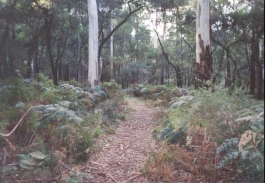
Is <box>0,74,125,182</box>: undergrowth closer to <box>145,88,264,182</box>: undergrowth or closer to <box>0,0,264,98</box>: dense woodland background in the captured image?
<box>145,88,264,182</box>: undergrowth

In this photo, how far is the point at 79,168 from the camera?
4070 mm

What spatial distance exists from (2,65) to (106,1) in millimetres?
7283

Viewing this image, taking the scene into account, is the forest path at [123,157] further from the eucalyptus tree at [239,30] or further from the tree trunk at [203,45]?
the eucalyptus tree at [239,30]

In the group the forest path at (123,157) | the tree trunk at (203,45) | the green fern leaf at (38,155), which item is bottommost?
the forest path at (123,157)

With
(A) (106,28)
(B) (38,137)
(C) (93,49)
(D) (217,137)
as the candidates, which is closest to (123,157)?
(B) (38,137)

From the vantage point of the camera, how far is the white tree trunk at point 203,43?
8.77 metres

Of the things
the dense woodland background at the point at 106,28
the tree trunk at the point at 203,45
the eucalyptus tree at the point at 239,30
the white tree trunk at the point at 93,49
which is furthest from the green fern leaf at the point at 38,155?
the white tree trunk at the point at 93,49

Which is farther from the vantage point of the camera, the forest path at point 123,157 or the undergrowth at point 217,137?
the forest path at point 123,157

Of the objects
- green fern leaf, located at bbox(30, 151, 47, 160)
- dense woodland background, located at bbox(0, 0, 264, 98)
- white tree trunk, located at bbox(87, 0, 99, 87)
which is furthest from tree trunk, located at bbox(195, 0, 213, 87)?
green fern leaf, located at bbox(30, 151, 47, 160)

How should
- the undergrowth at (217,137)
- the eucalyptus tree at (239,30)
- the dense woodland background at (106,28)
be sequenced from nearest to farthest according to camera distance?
1. the undergrowth at (217,137)
2. the eucalyptus tree at (239,30)
3. the dense woodland background at (106,28)

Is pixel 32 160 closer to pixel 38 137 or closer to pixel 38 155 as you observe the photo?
pixel 38 155

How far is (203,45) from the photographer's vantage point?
29.4 ft

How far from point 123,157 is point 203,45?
19.0 ft

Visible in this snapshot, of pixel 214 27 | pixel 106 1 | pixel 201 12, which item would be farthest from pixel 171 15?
pixel 201 12
